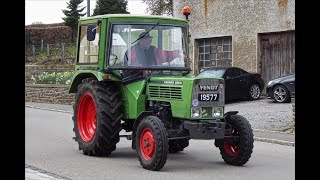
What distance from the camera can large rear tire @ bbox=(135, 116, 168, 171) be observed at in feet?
33.9

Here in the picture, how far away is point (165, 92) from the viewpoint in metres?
11.2

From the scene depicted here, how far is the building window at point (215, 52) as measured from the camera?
93.6ft

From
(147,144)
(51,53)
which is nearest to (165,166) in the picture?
(147,144)

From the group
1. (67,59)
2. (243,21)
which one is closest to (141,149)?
(243,21)

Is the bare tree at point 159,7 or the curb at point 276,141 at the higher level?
the bare tree at point 159,7

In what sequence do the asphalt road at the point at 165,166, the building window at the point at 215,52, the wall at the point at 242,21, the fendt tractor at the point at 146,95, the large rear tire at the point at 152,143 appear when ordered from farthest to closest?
the building window at the point at 215,52 < the wall at the point at 242,21 < the fendt tractor at the point at 146,95 < the large rear tire at the point at 152,143 < the asphalt road at the point at 165,166

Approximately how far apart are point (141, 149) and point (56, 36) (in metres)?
48.7

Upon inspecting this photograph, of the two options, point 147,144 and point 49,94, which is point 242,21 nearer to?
point 49,94

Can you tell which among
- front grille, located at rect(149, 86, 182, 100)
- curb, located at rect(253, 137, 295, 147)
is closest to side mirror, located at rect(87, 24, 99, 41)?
front grille, located at rect(149, 86, 182, 100)

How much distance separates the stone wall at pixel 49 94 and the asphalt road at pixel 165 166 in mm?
14423

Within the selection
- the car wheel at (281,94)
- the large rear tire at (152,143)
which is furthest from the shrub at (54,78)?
the large rear tire at (152,143)

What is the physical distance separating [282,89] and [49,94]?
1258cm

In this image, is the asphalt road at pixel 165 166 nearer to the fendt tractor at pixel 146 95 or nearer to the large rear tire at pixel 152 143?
the large rear tire at pixel 152 143
